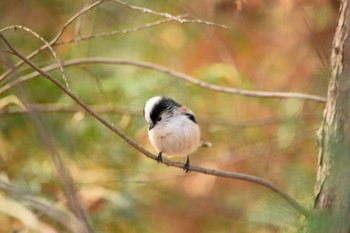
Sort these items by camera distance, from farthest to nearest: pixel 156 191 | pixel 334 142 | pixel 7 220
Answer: pixel 156 191 < pixel 7 220 < pixel 334 142

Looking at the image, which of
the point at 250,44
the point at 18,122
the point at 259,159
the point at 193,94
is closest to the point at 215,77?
the point at 193,94

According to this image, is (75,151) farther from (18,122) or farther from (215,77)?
(215,77)

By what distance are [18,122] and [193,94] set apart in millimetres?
1139

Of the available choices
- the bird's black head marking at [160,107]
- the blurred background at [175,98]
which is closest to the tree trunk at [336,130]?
the blurred background at [175,98]

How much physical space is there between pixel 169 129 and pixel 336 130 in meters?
1.37

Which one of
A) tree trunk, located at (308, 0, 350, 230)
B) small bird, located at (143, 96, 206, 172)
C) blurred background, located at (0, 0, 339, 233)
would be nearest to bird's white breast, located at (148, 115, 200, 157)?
small bird, located at (143, 96, 206, 172)

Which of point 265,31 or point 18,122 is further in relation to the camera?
point 265,31

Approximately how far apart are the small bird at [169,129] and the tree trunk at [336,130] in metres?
1.19

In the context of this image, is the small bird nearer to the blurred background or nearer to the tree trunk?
the blurred background

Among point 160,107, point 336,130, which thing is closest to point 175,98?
point 160,107

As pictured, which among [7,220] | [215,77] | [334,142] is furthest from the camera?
[215,77]

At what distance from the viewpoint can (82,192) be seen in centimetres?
457

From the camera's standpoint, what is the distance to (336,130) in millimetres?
2574

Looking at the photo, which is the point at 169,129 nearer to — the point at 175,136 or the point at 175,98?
the point at 175,136
